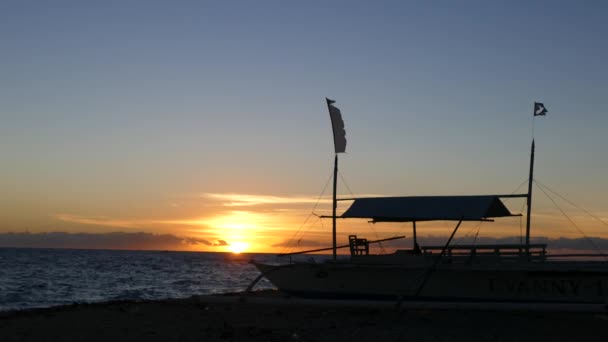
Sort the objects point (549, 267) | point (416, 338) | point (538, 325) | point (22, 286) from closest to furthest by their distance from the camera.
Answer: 1. point (416, 338)
2. point (538, 325)
3. point (549, 267)
4. point (22, 286)

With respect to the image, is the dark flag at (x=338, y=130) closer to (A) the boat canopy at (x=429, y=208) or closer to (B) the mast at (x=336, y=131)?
(B) the mast at (x=336, y=131)

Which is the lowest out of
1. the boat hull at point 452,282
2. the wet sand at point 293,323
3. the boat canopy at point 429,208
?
the wet sand at point 293,323

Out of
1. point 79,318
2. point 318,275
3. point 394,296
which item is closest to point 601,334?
point 394,296

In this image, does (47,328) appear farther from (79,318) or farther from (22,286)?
(22,286)

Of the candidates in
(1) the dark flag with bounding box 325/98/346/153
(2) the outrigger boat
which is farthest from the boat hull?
(1) the dark flag with bounding box 325/98/346/153

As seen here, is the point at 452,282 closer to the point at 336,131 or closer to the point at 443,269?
the point at 443,269

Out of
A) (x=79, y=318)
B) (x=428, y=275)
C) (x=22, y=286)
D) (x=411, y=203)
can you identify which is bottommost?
(x=22, y=286)

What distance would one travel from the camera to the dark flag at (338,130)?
24.6 metres

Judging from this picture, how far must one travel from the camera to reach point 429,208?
22.8 meters

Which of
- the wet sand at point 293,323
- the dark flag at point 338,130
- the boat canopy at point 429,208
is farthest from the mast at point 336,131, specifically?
the wet sand at point 293,323

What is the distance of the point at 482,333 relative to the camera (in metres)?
Result: 16.2

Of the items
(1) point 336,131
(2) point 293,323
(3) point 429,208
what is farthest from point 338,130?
(2) point 293,323

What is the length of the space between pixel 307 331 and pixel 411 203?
8.72 m

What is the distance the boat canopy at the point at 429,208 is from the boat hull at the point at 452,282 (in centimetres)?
218
